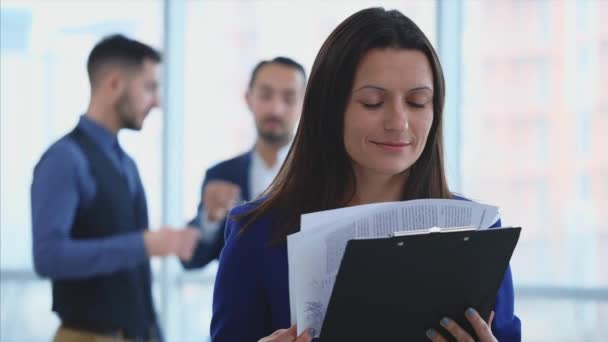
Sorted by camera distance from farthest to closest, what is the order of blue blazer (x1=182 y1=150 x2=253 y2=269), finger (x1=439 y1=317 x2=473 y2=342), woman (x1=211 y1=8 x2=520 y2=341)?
blue blazer (x1=182 y1=150 x2=253 y2=269) → woman (x1=211 y1=8 x2=520 y2=341) → finger (x1=439 y1=317 x2=473 y2=342)

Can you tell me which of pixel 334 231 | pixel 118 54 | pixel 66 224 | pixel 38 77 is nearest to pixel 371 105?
pixel 334 231

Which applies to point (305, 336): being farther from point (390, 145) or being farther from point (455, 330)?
point (390, 145)

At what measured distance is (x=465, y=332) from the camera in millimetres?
1367

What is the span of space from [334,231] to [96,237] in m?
1.79

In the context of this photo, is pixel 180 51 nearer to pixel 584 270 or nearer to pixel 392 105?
pixel 584 270

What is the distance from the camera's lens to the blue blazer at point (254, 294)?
59.1 inches

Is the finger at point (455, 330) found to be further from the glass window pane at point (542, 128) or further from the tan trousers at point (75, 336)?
the glass window pane at point (542, 128)

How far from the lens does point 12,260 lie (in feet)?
16.2

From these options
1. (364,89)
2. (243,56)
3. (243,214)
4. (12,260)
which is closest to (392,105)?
(364,89)

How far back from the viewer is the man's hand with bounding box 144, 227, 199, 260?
296 cm

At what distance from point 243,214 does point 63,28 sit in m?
3.71

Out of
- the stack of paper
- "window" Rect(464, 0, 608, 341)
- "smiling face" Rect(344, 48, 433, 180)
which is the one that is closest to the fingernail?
the stack of paper

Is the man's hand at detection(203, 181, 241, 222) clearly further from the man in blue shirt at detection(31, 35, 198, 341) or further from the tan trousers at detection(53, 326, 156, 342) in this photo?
the tan trousers at detection(53, 326, 156, 342)

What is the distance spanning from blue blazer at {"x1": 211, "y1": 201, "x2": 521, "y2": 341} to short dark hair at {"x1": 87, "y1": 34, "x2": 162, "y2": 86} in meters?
2.05
